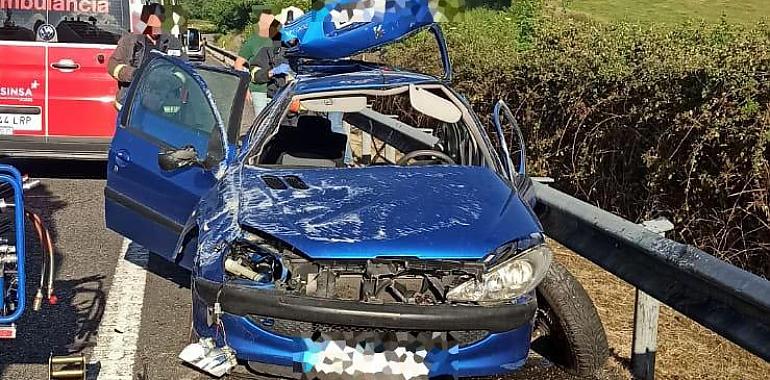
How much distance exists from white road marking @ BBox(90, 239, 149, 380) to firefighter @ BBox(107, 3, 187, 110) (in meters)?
2.14

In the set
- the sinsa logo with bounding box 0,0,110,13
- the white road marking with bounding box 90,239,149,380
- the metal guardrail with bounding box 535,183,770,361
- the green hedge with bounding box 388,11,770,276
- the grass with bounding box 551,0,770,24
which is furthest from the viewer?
the grass with bounding box 551,0,770,24

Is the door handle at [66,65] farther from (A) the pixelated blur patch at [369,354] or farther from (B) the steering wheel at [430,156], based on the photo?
(A) the pixelated blur patch at [369,354]

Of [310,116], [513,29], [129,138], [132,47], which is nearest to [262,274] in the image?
[310,116]

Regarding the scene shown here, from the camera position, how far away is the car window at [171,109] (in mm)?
6129

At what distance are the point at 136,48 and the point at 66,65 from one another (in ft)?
2.42

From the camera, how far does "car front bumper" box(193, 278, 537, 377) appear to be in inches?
153

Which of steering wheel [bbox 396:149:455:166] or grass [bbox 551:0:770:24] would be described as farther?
grass [bbox 551:0:770:24]

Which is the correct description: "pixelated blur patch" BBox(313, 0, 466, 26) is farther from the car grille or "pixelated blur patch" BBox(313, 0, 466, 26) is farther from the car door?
the car grille

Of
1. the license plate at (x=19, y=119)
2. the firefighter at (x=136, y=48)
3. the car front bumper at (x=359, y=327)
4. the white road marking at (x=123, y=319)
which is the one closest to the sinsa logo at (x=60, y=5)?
the firefighter at (x=136, y=48)

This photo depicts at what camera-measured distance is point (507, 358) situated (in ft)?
13.6

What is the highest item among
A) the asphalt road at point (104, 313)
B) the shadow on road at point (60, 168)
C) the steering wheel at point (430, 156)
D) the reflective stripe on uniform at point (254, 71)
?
the steering wheel at point (430, 156)

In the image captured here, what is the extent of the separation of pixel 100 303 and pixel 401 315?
3.03m

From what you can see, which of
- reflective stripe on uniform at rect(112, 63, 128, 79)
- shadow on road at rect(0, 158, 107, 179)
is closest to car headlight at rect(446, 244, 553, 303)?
reflective stripe on uniform at rect(112, 63, 128, 79)

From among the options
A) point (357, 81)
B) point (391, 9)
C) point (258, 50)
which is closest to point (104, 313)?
point (357, 81)
